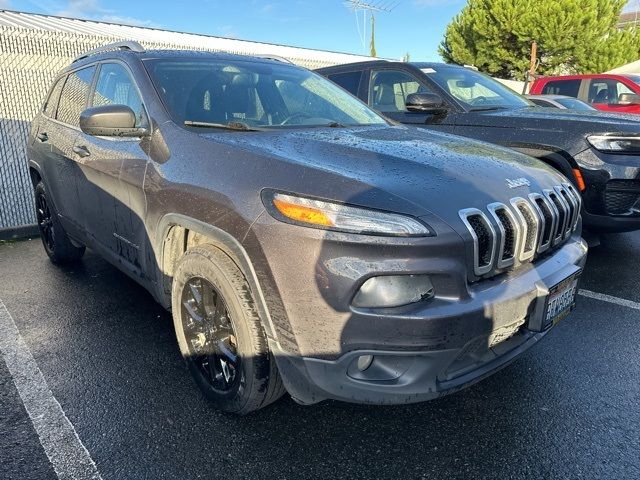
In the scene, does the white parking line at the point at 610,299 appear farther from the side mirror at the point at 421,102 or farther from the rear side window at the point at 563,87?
the rear side window at the point at 563,87

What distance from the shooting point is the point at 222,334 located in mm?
2277

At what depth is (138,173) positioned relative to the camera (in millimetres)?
2594

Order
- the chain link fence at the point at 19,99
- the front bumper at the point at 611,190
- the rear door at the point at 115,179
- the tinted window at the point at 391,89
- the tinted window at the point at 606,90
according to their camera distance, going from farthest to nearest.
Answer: the tinted window at the point at 606,90, the chain link fence at the point at 19,99, the tinted window at the point at 391,89, the front bumper at the point at 611,190, the rear door at the point at 115,179

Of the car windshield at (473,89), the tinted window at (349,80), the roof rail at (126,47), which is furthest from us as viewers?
the tinted window at (349,80)

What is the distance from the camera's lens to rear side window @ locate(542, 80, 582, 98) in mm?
10617

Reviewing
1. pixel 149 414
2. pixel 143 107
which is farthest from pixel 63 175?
pixel 149 414

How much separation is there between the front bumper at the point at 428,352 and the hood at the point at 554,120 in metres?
2.73

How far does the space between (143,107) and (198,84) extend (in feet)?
1.18

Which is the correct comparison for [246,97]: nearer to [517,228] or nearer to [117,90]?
[117,90]

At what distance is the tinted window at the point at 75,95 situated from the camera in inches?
139

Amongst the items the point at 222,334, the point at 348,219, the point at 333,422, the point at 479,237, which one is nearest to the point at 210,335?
the point at 222,334

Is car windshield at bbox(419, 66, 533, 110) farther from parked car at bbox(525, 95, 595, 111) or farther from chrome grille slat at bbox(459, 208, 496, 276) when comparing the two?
chrome grille slat at bbox(459, 208, 496, 276)

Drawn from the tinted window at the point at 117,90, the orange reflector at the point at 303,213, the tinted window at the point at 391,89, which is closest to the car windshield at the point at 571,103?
the tinted window at the point at 391,89

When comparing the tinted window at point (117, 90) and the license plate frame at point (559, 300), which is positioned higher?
the tinted window at point (117, 90)
